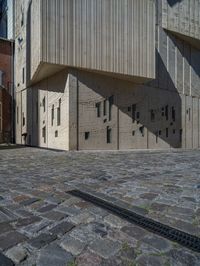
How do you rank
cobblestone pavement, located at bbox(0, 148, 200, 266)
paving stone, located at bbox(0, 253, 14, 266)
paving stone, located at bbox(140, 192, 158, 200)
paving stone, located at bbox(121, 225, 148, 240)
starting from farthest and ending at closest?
1. paving stone, located at bbox(140, 192, 158, 200)
2. paving stone, located at bbox(121, 225, 148, 240)
3. cobblestone pavement, located at bbox(0, 148, 200, 266)
4. paving stone, located at bbox(0, 253, 14, 266)

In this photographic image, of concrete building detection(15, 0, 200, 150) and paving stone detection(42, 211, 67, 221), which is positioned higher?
concrete building detection(15, 0, 200, 150)

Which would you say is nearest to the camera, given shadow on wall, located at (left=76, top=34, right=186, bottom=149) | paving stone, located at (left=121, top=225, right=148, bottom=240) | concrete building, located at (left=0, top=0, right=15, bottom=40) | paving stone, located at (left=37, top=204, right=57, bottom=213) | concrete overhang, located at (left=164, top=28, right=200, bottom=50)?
paving stone, located at (left=121, top=225, right=148, bottom=240)

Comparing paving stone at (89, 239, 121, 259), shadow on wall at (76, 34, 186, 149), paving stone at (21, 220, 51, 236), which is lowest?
paving stone at (89, 239, 121, 259)

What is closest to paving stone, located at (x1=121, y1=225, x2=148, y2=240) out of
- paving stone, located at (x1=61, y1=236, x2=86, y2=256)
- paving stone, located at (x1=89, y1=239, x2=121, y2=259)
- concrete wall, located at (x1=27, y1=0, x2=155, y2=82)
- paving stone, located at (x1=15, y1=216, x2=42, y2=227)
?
paving stone, located at (x1=89, y1=239, x2=121, y2=259)

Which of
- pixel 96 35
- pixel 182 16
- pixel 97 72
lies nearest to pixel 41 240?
pixel 97 72

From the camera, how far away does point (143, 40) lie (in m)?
16.0

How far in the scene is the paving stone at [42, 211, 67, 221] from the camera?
115 inches

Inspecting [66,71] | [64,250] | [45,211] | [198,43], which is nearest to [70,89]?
[66,71]

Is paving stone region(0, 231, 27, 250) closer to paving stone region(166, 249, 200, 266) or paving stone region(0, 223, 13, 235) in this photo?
paving stone region(0, 223, 13, 235)

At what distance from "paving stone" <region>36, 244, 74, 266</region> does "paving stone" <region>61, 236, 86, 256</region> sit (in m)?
0.05

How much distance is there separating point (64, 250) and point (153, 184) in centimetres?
289

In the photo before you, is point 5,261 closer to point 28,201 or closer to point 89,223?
point 89,223

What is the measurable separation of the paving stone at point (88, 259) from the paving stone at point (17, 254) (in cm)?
44

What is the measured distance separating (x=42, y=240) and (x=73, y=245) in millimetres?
308
